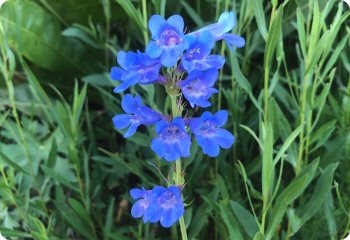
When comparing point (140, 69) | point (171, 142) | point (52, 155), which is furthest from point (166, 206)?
point (52, 155)

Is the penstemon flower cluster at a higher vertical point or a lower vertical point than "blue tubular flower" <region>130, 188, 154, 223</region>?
higher

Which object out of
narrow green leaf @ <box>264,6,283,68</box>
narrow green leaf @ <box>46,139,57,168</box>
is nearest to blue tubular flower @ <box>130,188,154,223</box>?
narrow green leaf @ <box>264,6,283,68</box>

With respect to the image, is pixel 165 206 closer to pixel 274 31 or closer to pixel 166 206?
pixel 166 206

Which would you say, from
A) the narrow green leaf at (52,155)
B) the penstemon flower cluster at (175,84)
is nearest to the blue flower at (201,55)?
the penstemon flower cluster at (175,84)

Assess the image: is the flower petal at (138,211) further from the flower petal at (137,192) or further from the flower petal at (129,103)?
the flower petal at (129,103)

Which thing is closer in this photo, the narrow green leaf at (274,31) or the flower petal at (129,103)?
the flower petal at (129,103)

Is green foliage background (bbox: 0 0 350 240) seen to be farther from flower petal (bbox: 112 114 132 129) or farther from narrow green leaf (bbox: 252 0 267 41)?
flower petal (bbox: 112 114 132 129)
